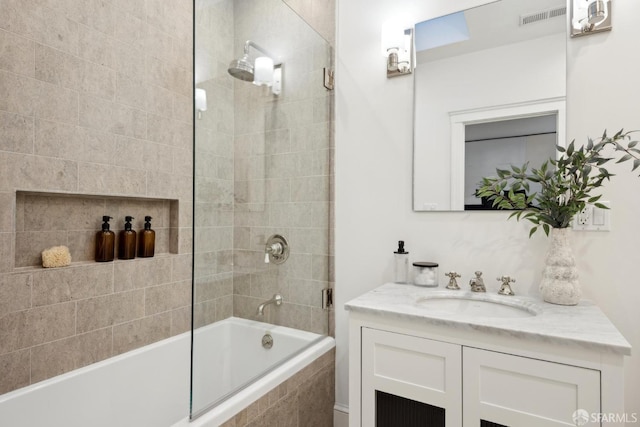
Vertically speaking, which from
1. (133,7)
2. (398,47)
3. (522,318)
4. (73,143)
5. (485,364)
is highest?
(133,7)

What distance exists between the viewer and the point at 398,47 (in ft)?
5.68

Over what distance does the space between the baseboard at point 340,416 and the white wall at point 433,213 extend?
4 cm

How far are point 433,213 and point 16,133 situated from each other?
1810 millimetres

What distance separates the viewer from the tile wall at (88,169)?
4.40ft

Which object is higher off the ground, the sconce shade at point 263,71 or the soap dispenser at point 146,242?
the sconce shade at point 263,71

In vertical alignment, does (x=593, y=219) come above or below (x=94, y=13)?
below

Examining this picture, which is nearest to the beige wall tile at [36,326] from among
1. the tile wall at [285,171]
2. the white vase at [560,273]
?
the tile wall at [285,171]

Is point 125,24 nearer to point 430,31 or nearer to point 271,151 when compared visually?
point 271,151

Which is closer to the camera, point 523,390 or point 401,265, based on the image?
Result: point 523,390

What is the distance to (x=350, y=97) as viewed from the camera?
192 centimetres

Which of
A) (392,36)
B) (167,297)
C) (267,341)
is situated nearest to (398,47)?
(392,36)

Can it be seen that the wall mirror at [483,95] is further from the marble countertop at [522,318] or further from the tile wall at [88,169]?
the tile wall at [88,169]

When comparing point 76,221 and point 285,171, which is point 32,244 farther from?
point 285,171

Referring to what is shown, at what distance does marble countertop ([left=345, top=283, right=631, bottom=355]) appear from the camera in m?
0.98
